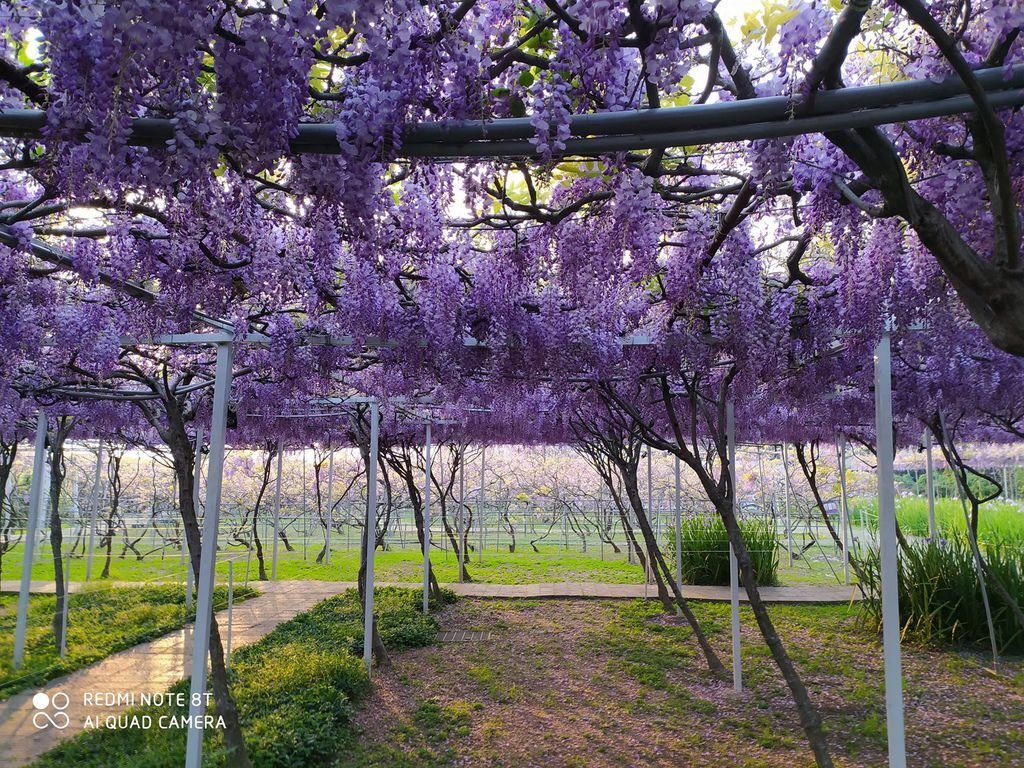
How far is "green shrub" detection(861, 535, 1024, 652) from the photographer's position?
19.7 feet

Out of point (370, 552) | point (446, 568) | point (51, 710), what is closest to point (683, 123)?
point (370, 552)

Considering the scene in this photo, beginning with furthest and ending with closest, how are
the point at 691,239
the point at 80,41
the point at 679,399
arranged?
the point at 679,399, the point at 691,239, the point at 80,41

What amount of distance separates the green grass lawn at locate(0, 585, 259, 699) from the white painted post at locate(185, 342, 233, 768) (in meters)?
2.91

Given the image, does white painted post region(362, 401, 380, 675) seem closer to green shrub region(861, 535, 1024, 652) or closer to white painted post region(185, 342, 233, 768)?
white painted post region(185, 342, 233, 768)

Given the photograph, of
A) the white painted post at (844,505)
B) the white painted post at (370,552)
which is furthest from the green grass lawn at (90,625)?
the white painted post at (844,505)

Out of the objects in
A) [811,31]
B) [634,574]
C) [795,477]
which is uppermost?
[811,31]

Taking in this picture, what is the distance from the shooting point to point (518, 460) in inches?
714

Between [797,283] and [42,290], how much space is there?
3877 millimetres

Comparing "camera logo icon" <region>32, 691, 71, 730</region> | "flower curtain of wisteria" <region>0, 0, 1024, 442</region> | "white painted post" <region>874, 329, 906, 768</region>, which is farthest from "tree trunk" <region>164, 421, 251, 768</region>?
"white painted post" <region>874, 329, 906, 768</region>

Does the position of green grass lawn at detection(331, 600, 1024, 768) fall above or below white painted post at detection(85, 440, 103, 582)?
below

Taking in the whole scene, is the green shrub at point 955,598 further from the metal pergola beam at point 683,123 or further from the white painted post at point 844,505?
the metal pergola beam at point 683,123

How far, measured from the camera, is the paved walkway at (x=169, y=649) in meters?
4.24

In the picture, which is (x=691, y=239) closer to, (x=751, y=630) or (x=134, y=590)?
(x=751, y=630)

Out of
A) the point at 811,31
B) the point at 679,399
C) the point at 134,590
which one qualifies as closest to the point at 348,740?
the point at 811,31
